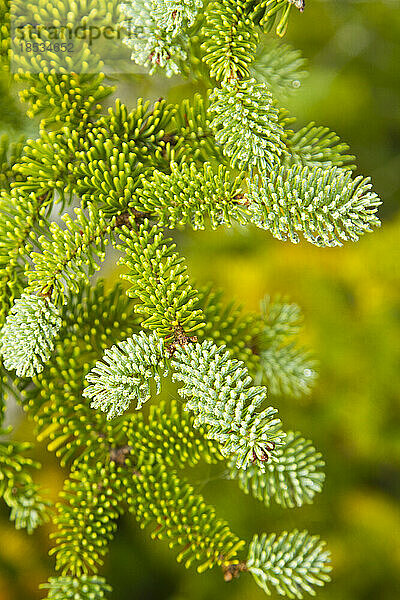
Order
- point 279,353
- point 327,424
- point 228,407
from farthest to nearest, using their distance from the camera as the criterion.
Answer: point 327,424
point 279,353
point 228,407

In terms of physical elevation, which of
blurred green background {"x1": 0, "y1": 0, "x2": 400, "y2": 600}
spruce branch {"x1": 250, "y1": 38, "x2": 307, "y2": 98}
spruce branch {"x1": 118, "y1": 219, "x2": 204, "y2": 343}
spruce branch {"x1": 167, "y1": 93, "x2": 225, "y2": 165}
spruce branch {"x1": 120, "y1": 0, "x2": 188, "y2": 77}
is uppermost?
spruce branch {"x1": 250, "y1": 38, "x2": 307, "y2": 98}

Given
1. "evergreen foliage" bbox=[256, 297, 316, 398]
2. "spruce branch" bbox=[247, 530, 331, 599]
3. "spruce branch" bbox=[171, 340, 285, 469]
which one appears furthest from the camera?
"evergreen foliage" bbox=[256, 297, 316, 398]

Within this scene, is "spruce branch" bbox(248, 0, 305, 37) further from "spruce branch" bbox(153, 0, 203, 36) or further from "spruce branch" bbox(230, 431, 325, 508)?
"spruce branch" bbox(230, 431, 325, 508)

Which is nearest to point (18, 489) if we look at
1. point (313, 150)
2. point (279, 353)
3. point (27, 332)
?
point (27, 332)

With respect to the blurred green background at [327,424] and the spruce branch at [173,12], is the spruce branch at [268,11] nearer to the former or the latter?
the spruce branch at [173,12]

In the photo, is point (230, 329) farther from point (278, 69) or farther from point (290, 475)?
point (278, 69)

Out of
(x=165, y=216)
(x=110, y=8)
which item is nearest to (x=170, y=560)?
(x=165, y=216)

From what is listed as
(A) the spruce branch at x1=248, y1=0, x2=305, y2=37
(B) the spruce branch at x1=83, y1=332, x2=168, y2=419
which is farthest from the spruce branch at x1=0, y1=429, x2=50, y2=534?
(A) the spruce branch at x1=248, y1=0, x2=305, y2=37
